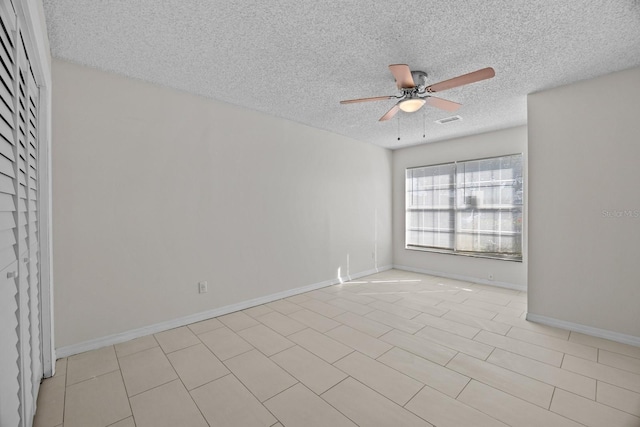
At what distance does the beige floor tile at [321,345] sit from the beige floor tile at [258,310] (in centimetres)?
72

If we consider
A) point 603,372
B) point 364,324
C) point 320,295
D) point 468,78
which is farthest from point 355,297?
point 468,78

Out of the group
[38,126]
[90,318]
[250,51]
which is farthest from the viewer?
[90,318]

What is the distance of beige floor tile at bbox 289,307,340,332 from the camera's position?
3014 millimetres

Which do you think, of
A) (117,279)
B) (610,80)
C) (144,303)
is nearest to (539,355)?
(610,80)

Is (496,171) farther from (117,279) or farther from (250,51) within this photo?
(117,279)

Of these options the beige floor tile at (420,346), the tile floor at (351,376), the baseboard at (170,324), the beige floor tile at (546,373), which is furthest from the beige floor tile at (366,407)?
the baseboard at (170,324)

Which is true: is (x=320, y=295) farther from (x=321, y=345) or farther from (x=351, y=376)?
(x=351, y=376)

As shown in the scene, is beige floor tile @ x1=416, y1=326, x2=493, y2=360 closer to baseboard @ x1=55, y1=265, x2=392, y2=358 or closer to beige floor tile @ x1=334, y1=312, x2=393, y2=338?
beige floor tile @ x1=334, y1=312, x2=393, y2=338

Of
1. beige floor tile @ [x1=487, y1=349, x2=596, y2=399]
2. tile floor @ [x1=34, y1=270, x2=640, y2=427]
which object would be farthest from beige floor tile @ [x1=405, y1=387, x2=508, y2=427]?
beige floor tile @ [x1=487, y1=349, x2=596, y2=399]

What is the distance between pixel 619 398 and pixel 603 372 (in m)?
0.37

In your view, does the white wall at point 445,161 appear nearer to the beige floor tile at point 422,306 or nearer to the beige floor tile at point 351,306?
the beige floor tile at point 422,306

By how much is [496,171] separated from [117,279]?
17.8 feet

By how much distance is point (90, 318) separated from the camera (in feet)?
8.20

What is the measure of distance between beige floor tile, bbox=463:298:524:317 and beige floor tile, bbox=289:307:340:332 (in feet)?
6.45
